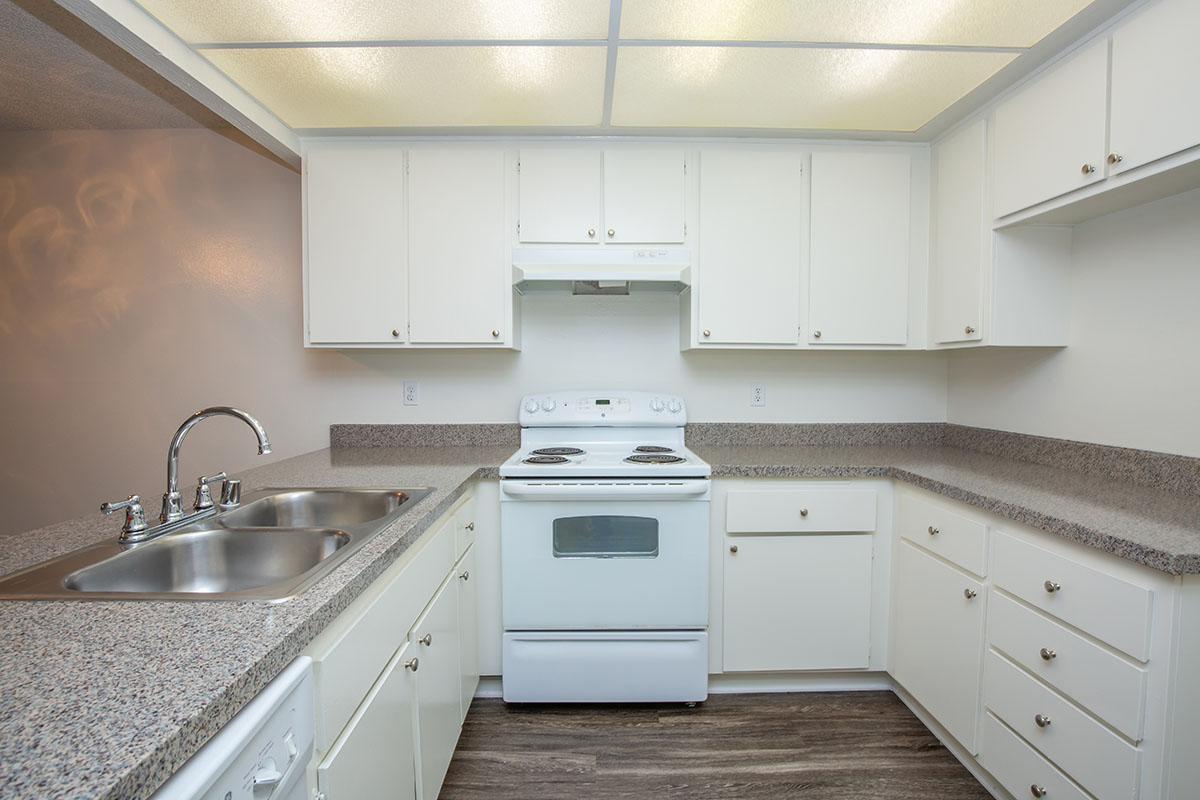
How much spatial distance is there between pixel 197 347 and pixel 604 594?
86.8 inches

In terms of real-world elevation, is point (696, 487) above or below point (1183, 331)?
below

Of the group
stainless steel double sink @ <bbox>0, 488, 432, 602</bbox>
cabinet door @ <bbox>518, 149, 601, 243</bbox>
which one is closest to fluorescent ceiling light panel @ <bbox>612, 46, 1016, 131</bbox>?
cabinet door @ <bbox>518, 149, 601, 243</bbox>

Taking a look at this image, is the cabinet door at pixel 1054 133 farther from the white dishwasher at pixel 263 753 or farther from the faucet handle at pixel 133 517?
the faucet handle at pixel 133 517

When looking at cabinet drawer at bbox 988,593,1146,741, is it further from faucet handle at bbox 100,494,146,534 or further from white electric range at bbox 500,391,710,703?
faucet handle at bbox 100,494,146,534

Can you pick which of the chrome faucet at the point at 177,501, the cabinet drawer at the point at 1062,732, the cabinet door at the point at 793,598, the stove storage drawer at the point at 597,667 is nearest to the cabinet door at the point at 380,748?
the chrome faucet at the point at 177,501

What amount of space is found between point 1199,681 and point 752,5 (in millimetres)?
1848

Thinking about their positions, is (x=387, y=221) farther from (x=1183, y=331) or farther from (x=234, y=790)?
(x=1183, y=331)

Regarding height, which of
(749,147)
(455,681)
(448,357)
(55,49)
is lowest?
(455,681)

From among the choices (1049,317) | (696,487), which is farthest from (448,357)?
(1049,317)

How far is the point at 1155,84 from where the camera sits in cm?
132

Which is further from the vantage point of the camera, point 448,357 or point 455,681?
point 448,357

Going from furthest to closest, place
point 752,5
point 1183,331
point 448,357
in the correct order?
point 448,357, point 1183,331, point 752,5

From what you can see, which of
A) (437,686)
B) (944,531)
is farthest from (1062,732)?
(437,686)

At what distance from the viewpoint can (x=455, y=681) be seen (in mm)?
1617
